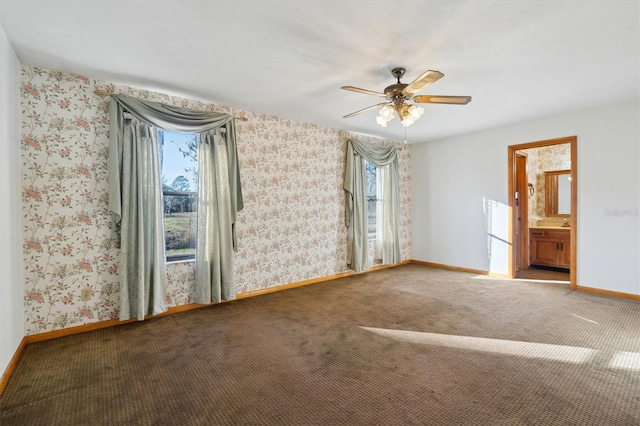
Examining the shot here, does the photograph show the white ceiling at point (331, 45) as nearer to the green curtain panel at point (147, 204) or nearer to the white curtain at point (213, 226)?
the green curtain panel at point (147, 204)

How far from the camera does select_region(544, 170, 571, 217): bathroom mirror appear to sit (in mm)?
6012

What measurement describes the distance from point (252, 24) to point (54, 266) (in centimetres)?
284

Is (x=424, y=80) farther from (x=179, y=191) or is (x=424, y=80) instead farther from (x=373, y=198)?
(x=373, y=198)

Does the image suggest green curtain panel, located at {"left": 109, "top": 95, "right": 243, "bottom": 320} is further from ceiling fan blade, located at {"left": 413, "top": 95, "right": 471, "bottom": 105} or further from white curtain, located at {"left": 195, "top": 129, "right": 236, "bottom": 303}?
ceiling fan blade, located at {"left": 413, "top": 95, "right": 471, "bottom": 105}

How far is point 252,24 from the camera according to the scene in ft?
7.21

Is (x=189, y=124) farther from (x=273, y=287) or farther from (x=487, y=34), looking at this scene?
(x=487, y=34)

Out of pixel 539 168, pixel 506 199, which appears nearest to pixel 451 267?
pixel 506 199

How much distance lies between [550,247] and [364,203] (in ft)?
12.2

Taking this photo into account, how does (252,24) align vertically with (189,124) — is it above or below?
above

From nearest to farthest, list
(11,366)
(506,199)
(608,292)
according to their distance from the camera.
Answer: (11,366) < (608,292) < (506,199)

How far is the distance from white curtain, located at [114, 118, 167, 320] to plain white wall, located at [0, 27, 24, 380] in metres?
0.76

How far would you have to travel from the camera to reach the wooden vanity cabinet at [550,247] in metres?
5.54

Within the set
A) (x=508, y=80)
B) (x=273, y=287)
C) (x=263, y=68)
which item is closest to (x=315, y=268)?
(x=273, y=287)

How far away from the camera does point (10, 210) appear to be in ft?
7.61
